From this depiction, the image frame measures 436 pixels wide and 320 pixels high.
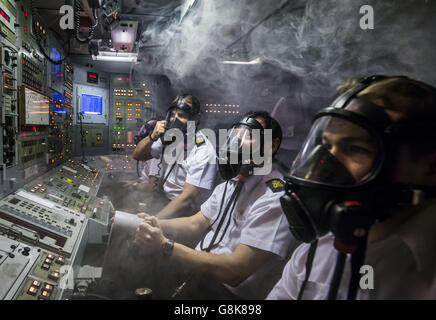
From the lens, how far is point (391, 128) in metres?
0.66

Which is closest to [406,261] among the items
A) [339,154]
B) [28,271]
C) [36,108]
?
[339,154]

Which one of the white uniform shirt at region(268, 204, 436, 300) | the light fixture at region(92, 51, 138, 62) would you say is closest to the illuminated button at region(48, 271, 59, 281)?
the white uniform shirt at region(268, 204, 436, 300)

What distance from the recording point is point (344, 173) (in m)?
0.73

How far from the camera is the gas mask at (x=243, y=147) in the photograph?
1.58 m

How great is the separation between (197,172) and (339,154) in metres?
1.75

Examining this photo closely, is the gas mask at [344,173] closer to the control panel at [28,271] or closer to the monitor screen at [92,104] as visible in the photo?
the control panel at [28,271]

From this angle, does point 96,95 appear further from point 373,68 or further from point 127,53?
point 373,68

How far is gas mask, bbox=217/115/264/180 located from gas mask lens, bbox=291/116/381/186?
740 millimetres

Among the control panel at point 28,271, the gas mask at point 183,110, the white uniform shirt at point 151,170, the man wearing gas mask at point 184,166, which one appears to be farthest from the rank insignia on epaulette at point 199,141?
the control panel at point 28,271

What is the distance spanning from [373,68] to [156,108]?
11.6 ft

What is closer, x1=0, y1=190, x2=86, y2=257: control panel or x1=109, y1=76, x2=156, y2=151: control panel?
x1=0, y1=190, x2=86, y2=257: control panel

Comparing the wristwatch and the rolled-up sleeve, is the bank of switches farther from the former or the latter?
the rolled-up sleeve

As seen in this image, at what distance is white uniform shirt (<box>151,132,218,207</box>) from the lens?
2.41m

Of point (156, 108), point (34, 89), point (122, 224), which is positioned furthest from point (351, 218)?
point (156, 108)
